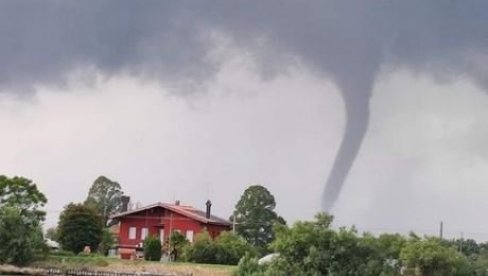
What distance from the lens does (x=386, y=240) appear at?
1994 inches

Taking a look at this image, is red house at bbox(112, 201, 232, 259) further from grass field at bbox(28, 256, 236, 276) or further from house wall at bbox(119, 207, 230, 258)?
grass field at bbox(28, 256, 236, 276)

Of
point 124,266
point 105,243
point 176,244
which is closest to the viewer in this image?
point 124,266

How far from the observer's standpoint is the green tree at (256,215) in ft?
332

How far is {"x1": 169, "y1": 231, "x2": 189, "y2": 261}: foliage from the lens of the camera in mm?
80312

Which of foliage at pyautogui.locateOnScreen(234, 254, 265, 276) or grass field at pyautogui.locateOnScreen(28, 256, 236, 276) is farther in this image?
grass field at pyautogui.locateOnScreen(28, 256, 236, 276)

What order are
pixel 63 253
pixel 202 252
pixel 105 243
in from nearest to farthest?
pixel 202 252, pixel 63 253, pixel 105 243

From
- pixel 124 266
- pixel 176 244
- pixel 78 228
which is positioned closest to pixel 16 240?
pixel 124 266

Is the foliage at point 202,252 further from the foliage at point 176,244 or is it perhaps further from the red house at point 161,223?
the red house at point 161,223

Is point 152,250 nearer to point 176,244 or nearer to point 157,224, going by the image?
point 176,244

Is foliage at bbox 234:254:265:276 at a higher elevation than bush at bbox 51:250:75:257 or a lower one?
higher

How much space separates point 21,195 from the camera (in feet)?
259

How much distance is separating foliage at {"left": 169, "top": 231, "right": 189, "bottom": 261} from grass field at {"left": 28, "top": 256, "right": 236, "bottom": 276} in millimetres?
9491

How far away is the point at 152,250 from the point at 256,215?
1086 inches

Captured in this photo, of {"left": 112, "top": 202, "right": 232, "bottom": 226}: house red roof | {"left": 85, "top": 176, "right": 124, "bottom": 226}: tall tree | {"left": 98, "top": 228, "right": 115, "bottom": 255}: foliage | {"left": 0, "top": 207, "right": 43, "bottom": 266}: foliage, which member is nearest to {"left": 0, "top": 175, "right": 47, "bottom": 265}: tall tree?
{"left": 0, "top": 207, "right": 43, "bottom": 266}: foliage
